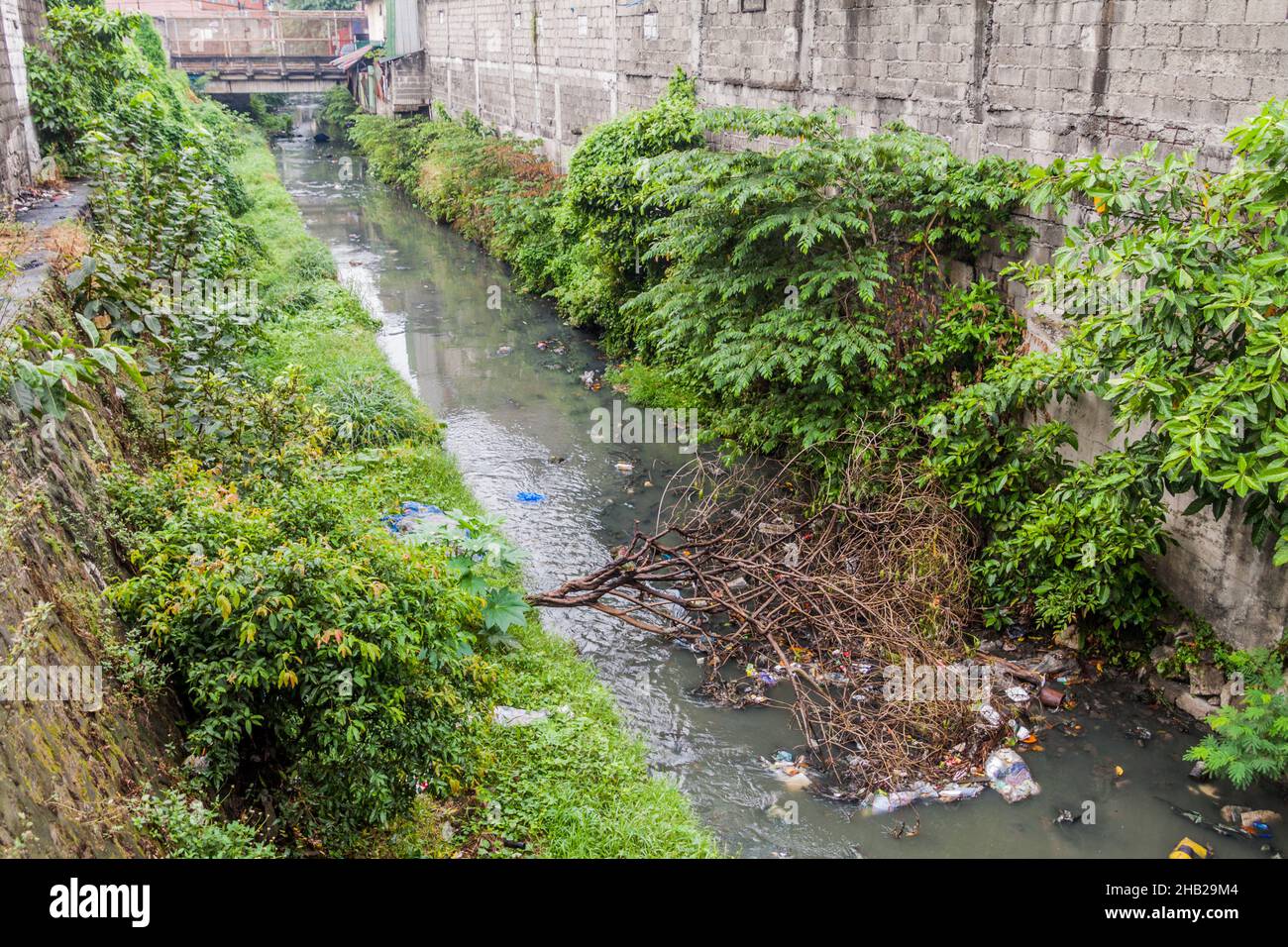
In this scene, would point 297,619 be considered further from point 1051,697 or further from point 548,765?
point 1051,697

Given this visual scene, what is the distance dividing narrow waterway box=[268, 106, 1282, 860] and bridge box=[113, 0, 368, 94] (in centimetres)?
1653

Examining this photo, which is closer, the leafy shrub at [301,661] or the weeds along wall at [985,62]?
the leafy shrub at [301,661]

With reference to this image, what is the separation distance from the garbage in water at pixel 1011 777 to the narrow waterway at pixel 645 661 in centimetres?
5

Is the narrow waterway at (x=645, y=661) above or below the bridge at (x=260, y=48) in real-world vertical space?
below

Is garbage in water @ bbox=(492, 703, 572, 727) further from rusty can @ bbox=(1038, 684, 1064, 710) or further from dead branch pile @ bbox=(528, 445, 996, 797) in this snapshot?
rusty can @ bbox=(1038, 684, 1064, 710)

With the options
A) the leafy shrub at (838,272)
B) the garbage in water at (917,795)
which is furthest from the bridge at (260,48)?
the garbage in water at (917,795)

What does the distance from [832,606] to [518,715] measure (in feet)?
7.19

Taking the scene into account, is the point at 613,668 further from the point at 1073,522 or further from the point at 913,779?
the point at 1073,522

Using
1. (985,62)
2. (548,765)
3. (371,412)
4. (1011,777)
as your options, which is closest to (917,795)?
(1011,777)

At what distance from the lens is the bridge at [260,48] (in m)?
Answer: 27.3

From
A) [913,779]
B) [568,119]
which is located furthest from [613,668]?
[568,119]

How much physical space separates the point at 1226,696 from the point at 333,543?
488 centimetres

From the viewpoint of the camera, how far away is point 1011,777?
5148 mm

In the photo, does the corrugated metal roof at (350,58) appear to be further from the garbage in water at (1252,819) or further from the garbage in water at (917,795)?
the garbage in water at (1252,819)
